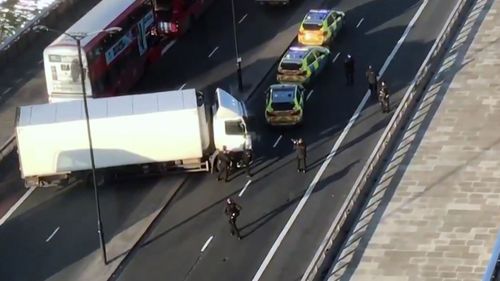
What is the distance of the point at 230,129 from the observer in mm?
44094

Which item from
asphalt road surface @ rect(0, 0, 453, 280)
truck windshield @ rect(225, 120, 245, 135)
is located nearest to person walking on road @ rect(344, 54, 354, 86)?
asphalt road surface @ rect(0, 0, 453, 280)

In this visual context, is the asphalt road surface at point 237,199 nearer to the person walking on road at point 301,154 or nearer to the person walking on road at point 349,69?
the person walking on road at point 301,154

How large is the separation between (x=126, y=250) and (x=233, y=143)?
22.5ft

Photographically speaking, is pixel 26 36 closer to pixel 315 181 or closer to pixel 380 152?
pixel 315 181

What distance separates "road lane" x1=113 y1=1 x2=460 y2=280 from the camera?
126 feet

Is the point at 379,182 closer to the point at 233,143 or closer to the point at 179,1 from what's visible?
the point at 233,143

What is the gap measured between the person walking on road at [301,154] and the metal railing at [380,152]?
92.9 inches

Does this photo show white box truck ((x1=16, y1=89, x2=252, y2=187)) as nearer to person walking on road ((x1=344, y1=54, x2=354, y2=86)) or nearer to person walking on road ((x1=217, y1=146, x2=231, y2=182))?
person walking on road ((x1=217, y1=146, x2=231, y2=182))

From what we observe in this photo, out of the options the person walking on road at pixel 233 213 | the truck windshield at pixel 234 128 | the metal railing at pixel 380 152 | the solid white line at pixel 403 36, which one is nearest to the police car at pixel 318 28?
the solid white line at pixel 403 36

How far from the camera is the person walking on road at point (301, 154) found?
42.9 meters

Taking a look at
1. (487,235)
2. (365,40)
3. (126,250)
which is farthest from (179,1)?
(487,235)

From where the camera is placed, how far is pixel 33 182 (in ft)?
143

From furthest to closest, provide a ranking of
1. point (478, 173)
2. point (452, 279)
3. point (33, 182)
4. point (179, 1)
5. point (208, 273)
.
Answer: point (179, 1) → point (33, 182) → point (478, 173) → point (208, 273) → point (452, 279)

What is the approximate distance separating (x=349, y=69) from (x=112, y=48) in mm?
10331
